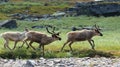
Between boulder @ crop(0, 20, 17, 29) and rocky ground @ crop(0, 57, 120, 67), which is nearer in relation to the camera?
rocky ground @ crop(0, 57, 120, 67)

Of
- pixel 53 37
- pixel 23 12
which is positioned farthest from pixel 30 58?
pixel 23 12

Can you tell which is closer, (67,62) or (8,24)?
(67,62)

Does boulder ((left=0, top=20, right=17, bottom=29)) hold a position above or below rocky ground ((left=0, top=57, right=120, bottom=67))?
below

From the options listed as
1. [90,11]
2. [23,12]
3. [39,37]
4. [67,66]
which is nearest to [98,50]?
[39,37]

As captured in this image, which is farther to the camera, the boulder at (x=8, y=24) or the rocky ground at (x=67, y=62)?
the boulder at (x=8, y=24)

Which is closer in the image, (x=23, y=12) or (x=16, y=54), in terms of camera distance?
(x=16, y=54)

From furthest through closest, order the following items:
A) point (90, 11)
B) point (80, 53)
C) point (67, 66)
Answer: point (90, 11) < point (80, 53) < point (67, 66)

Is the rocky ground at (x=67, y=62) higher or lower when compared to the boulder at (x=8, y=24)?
higher

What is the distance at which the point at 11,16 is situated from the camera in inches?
3474

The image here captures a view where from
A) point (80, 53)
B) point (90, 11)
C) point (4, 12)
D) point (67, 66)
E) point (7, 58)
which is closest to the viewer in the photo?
point (67, 66)

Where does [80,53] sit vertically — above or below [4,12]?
above

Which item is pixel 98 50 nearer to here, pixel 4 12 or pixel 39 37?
pixel 39 37

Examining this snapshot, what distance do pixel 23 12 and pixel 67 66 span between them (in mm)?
69839

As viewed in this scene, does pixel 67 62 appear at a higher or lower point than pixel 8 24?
higher
